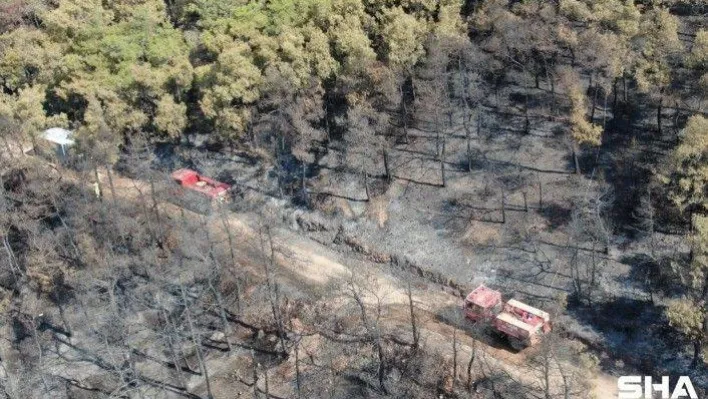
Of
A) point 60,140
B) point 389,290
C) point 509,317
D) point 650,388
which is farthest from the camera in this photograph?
point 60,140

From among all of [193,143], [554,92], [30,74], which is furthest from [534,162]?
[30,74]

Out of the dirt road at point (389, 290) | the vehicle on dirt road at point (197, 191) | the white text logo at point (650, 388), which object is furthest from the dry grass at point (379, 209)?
the white text logo at point (650, 388)

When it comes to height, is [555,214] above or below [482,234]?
above

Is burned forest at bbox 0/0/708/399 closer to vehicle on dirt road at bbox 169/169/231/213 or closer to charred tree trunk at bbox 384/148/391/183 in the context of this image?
vehicle on dirt road at bbox 169/169/231/213

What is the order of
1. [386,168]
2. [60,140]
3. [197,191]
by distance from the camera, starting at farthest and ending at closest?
[60,140]
[197,191]
[386,168]

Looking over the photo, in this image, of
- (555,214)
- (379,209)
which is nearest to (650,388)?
(555,214)

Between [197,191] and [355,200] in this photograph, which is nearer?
[355,200]

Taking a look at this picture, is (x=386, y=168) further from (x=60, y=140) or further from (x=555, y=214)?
(x=60, y=140)

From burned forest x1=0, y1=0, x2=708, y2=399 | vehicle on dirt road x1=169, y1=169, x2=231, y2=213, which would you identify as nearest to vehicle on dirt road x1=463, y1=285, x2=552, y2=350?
burned forest x1=0, y1=0, x2=708, y2=399

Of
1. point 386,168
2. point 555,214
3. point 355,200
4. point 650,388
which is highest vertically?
point 386,168

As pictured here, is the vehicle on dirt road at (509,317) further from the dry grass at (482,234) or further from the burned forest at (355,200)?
the dry grass at (482,234)
